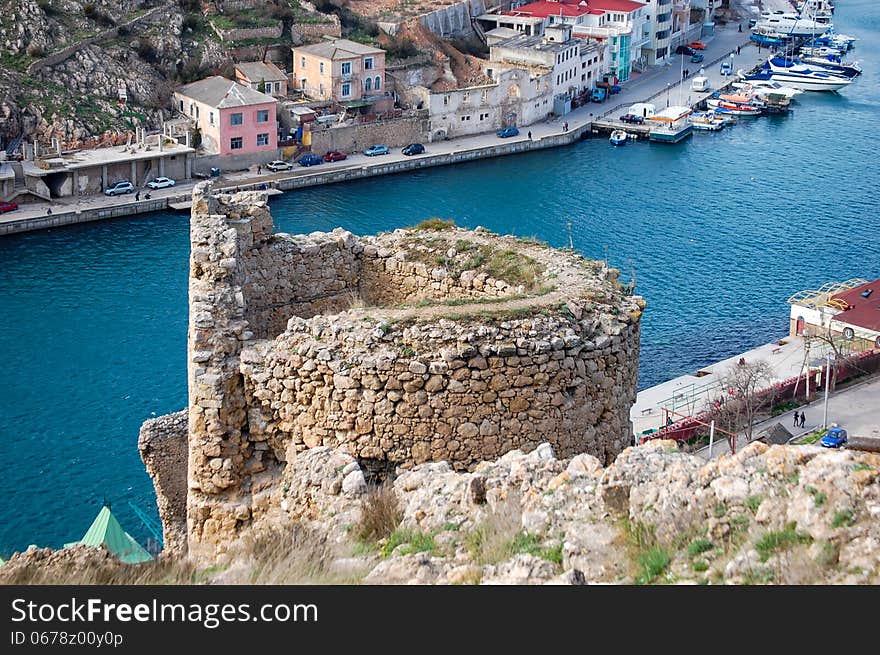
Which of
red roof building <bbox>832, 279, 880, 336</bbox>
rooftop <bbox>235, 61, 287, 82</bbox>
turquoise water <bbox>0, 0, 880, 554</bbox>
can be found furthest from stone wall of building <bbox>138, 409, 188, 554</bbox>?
rooftop <bbox>235, 61, 287, 82</bbox>

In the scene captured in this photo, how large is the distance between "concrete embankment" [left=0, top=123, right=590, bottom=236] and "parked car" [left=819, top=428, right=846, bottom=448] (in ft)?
97.1

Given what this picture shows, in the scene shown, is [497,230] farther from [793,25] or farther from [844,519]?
[793,25]

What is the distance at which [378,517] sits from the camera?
29.0 ft

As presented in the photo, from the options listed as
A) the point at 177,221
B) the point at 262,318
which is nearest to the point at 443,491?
the point at 262,318

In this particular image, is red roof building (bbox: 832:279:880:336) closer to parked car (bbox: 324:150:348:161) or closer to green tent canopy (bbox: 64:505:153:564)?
green tent canopy (bbox: 64:505:153:564)

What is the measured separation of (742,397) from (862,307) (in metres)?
9.43

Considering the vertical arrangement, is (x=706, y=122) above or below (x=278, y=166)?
above

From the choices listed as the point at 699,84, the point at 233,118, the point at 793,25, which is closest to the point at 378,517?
the point at 233,118

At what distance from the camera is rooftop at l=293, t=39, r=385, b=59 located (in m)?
64.6

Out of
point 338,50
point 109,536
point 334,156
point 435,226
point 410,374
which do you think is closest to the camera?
point 410,374

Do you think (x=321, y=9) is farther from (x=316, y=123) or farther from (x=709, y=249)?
(x=709, y=249)

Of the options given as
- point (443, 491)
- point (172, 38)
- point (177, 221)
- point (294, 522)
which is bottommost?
point (177, 221)

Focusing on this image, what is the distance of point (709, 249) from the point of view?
47562mm

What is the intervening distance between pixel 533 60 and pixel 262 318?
60256 millimetres
